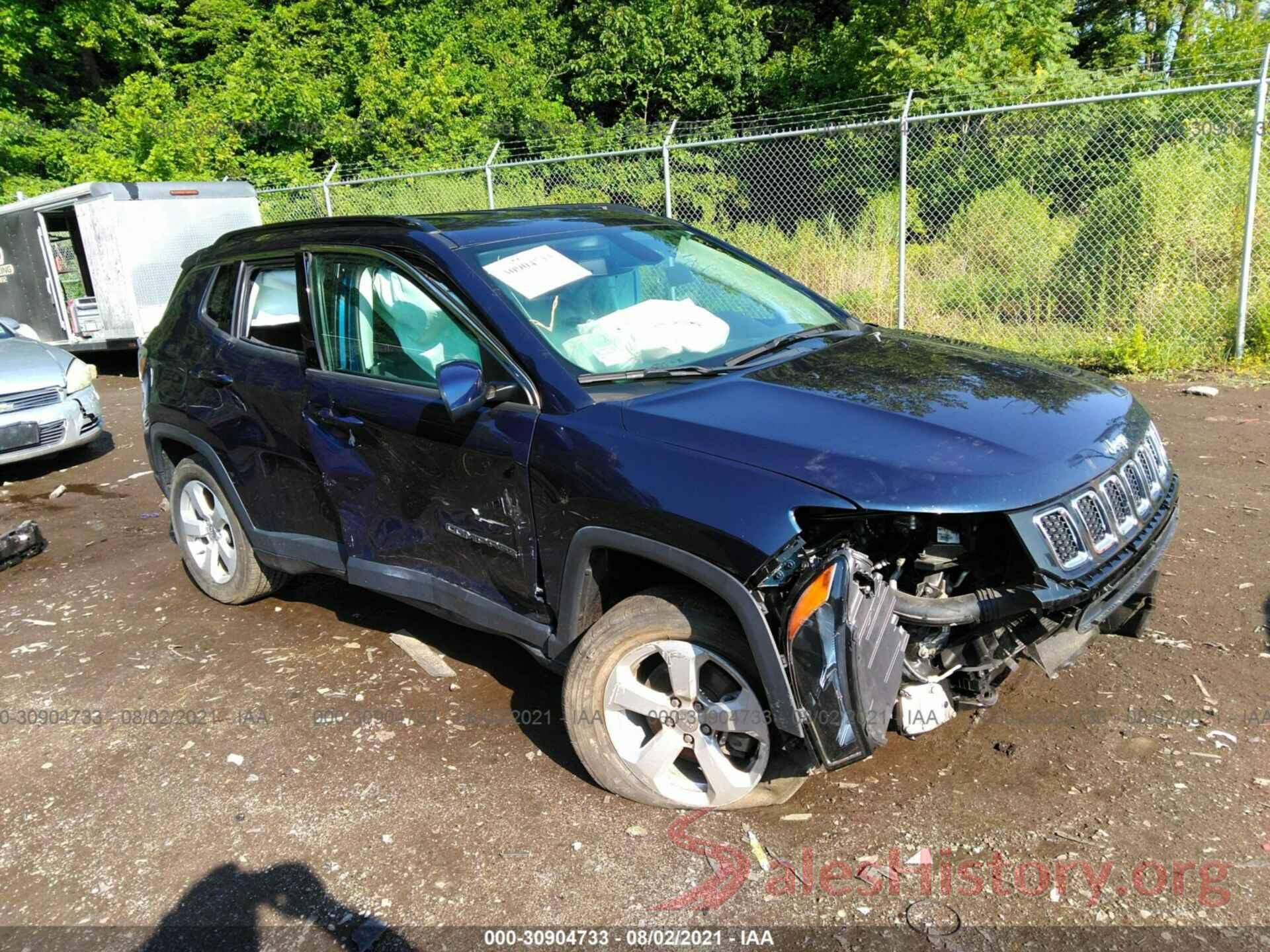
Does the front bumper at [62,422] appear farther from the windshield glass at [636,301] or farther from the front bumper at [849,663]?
the front bumper at [849,663]

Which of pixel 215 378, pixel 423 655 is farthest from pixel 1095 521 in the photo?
pixel 215 378

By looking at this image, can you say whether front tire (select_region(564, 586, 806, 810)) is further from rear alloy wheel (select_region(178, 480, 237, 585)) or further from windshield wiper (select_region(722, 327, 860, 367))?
rear alloy wheel (select_region(178, 480, 237, 585))

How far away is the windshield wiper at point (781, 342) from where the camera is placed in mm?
3307

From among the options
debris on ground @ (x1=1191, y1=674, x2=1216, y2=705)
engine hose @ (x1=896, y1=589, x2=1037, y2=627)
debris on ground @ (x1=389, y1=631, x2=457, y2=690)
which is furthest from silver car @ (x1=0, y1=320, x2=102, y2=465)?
debris on ground @ (x1=1191, y1=674, x2=1216, y2=705)

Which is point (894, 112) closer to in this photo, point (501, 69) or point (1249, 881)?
point (501, 69)

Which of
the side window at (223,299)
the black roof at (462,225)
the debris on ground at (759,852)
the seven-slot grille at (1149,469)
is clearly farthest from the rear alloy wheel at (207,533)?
the seven-slot grille at (1149,469)

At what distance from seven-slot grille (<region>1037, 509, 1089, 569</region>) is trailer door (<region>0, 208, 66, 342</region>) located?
13499mm

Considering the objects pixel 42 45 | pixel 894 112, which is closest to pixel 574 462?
pixel 894 112

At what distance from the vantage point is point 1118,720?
323 centimetres

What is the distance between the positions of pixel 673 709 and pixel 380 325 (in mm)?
1863

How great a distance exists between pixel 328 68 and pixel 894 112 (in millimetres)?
13174

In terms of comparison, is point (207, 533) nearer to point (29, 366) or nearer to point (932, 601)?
point (932, 601)

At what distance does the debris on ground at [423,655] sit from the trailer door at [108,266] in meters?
9.71

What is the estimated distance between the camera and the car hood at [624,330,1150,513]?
2477 mm
